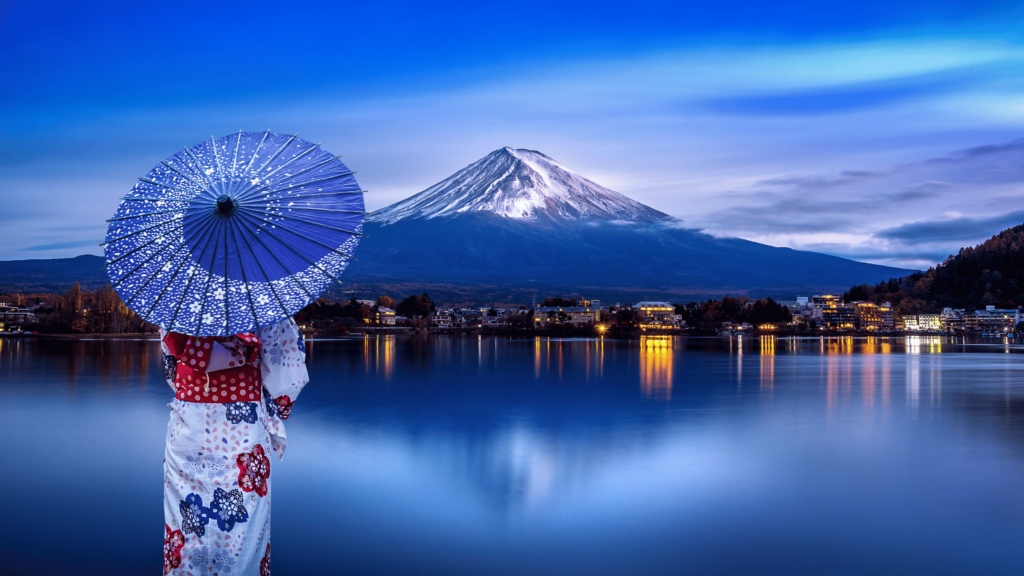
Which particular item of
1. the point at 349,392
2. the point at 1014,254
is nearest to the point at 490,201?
the point at 1014,254

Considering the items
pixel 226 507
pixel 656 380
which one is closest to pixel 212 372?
pixel 226 507

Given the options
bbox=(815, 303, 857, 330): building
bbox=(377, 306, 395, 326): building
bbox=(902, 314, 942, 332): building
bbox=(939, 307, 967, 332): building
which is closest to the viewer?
bbox=(377, 306, 395, 326): building

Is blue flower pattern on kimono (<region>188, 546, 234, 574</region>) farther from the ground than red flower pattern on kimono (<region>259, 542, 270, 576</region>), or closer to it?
farther from the ground

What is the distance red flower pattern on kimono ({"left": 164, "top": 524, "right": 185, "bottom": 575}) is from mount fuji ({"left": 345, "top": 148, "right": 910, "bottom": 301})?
363 ft

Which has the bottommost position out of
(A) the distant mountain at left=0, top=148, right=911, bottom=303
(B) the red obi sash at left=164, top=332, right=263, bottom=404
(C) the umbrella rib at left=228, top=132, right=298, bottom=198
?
(B) the red obi sash at left=164, top=332, right=263, bottom=404

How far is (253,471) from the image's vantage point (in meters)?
3.14

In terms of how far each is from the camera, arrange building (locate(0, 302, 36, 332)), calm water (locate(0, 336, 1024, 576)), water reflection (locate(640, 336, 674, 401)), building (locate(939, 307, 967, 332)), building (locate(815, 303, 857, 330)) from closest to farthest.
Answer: calm water (locate(0, 336, 1024, 576))
water reflection (locate(640, 336, 674, 401))
building (locate(0, 302, 36, 332))
building (locate(939, 307, 967, 332))
building (locate(815, 303, 857, 330))

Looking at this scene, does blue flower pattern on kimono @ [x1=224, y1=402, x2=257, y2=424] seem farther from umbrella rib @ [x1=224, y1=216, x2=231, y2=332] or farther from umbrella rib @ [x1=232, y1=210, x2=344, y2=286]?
umbrella rib @ [x1=232, y1=210, x2=344, y2=286]

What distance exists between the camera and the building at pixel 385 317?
74562 millimetres

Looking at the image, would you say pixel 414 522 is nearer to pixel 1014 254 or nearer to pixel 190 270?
pixel 190 270

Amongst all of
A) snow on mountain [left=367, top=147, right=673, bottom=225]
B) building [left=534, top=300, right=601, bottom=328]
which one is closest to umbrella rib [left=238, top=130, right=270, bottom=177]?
building [left=534, top=300, right=601, bottom=328]

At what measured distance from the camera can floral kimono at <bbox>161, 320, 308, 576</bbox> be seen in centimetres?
309

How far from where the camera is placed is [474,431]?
863 centimetres

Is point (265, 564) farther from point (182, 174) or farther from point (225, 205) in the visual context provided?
point (182, 174)
